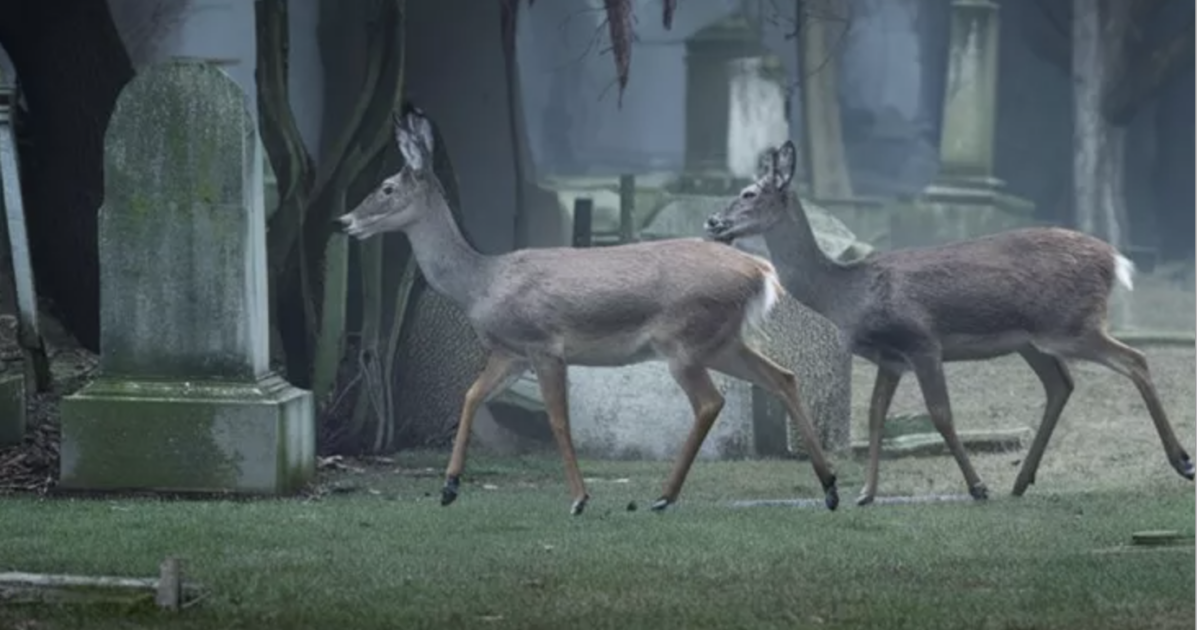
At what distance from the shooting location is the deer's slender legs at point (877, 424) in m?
12.9

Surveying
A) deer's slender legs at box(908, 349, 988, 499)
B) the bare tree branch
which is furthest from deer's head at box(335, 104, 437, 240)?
the bare tree branch

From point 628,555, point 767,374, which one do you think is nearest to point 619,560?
point 628,555

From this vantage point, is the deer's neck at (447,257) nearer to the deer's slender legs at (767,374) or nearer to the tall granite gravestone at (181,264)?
the tall granite gravestone at (181,264)

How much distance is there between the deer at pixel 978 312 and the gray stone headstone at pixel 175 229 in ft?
8.87

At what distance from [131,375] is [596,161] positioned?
41.4 ft

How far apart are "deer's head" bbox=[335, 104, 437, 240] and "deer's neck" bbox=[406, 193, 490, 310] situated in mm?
74

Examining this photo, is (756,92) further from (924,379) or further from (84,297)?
(924,379)

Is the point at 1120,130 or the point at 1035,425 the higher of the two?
the point at 1120,130

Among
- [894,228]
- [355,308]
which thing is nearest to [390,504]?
[355,308]

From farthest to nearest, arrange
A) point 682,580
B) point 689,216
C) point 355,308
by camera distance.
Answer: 1. point 689,216
2. point 355,308
3. point 682,580

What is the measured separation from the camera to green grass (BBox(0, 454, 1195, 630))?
866 centimetres

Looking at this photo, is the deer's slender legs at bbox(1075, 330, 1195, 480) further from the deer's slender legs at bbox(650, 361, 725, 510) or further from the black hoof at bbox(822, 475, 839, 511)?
the deer's slender legs at bbox(650, 361, 725, 510)

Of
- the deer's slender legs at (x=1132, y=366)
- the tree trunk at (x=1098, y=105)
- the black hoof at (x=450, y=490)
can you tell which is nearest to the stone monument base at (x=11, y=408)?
the black hoof at (x=450, y=490)

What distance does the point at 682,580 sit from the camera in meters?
9.55
